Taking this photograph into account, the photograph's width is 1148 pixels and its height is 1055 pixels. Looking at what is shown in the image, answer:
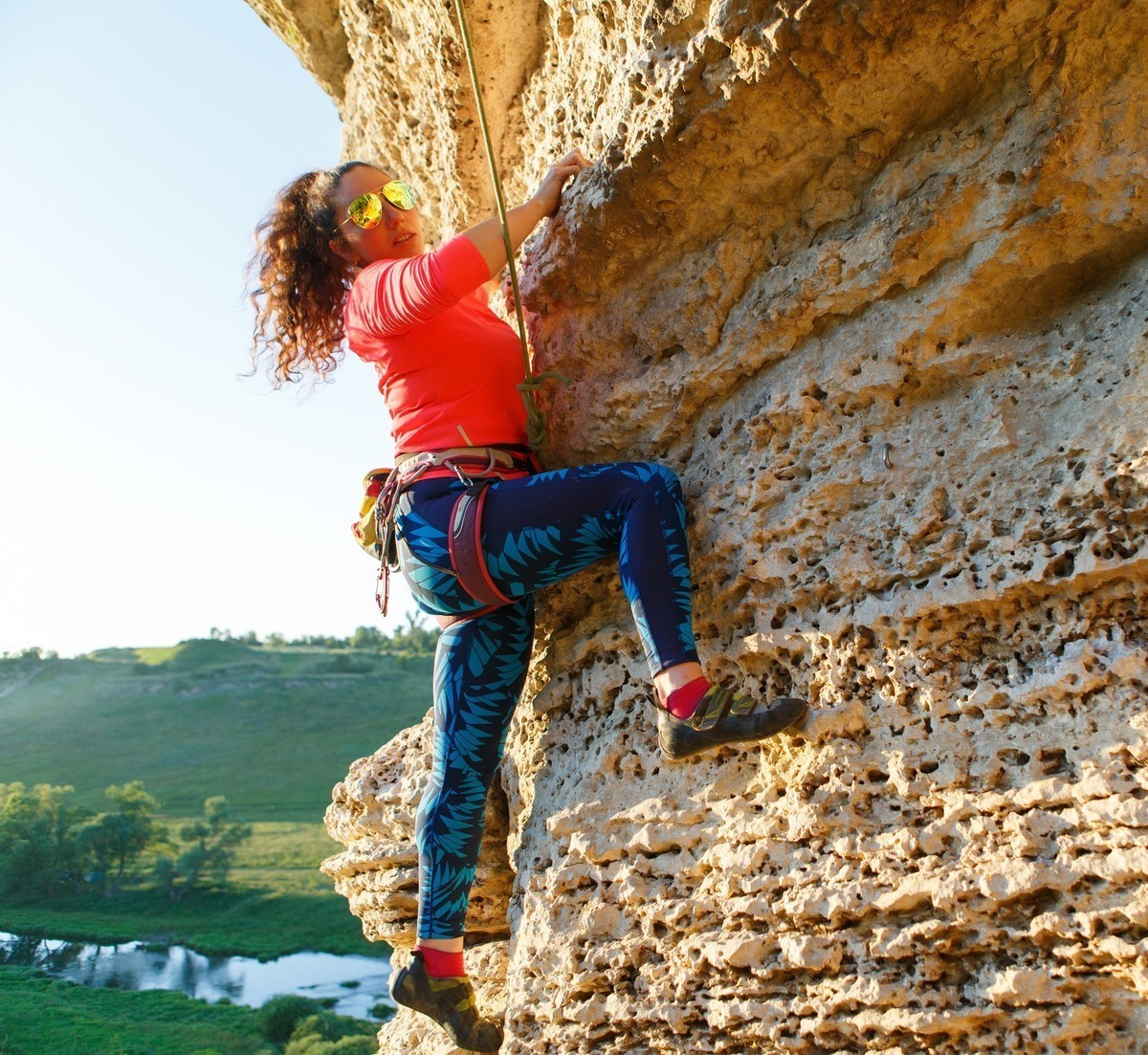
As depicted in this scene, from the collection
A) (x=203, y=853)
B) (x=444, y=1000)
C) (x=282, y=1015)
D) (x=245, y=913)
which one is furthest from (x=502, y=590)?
(x=203, y=853)

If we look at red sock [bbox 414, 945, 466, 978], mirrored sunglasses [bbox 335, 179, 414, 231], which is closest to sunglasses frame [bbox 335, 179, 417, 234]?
mirrored sunglasses [bbox 335, 179, 414, 231]

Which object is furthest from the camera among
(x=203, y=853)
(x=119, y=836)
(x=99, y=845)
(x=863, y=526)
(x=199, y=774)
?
(x=199, y=774)

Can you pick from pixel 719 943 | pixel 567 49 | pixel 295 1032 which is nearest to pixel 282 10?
pixel 567 49

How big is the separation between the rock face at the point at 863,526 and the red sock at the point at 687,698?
0.29m

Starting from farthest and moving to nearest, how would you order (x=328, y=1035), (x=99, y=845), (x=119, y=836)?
(x=119, y=836)
(x=99, y=845)
(x=328, y=1035)

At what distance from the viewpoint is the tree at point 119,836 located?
8094 millimetres

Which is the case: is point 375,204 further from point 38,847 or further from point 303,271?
point 38,847

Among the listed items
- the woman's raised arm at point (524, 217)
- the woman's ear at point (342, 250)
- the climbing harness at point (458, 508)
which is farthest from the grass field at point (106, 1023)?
the woman's raised arm at point (524, 217)

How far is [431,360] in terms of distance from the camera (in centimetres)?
279

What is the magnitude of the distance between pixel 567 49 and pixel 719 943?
9.26ft

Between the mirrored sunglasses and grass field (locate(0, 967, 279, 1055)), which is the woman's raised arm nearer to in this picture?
the mirrored sunglasses

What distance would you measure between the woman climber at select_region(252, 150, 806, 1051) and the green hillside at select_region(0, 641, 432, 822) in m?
10.5

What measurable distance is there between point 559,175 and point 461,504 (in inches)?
43.6

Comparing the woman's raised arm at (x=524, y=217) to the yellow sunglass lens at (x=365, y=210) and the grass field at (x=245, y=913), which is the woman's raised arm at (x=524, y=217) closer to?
the yellow sunglass lens at (x=365, y=210)
